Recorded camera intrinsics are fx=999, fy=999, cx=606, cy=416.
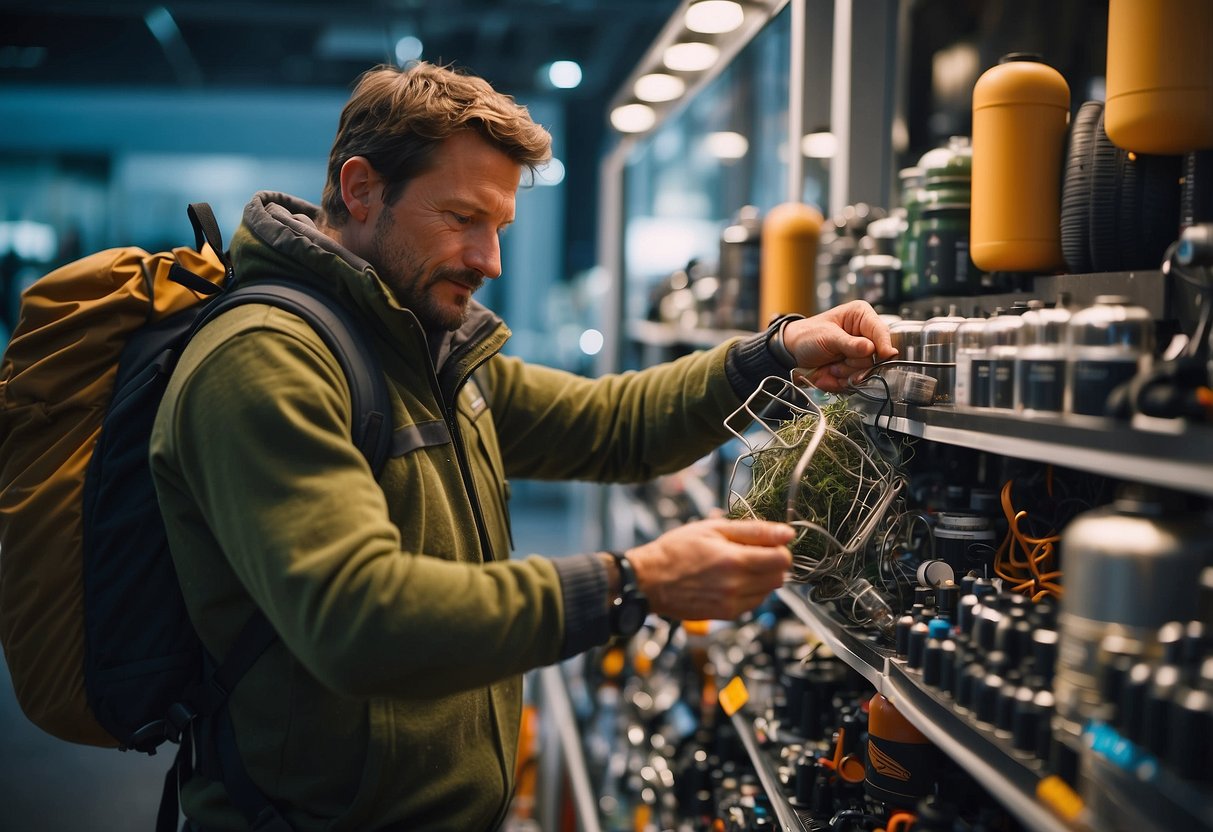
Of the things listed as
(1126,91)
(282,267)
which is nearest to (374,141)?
(282,267)

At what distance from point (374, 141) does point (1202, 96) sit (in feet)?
3.77

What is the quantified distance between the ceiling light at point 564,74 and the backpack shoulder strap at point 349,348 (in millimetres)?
6232

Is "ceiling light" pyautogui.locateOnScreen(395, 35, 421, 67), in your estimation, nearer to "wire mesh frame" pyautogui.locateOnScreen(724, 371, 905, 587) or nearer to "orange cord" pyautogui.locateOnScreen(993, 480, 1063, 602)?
"wire mesh frame" pyautogui.locateOnScreen(724, 371, 905, 587)

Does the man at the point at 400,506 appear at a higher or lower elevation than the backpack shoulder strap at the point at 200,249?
lower

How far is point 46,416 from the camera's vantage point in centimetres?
160

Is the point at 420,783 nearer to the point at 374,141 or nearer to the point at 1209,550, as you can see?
the point at 374,141

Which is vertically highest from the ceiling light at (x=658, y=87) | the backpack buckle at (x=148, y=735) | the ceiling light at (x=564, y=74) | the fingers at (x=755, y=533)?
the ceiling light at (x=564, y=74)

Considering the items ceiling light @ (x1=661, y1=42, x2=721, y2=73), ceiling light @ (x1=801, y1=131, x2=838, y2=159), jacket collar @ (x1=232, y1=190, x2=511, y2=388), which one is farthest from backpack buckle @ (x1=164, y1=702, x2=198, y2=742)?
ceiling light @ (x1=661, y1=42, x2=721, y2=73)

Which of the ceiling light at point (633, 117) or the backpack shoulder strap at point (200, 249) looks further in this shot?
the ceiling light at point (633, 117)

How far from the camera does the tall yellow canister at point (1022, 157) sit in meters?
1.44

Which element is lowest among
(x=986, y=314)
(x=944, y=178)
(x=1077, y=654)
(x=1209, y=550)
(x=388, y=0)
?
(x=1077, y=654)

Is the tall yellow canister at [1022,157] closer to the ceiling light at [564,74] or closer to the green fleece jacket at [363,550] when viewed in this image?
the green fleece jacket at [363,550]

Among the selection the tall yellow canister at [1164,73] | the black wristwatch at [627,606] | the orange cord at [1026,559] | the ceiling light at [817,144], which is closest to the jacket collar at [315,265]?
the black wristwatch at [627,606]

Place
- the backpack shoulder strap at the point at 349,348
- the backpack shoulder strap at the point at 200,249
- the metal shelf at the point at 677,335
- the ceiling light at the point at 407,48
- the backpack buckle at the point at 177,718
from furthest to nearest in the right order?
the ceiling light at the point at 407,48 < the metal shelf at the point at 677,335 < the backpack shoulder strap at the point at 200,249 < the backpack buckle at the point at 177,718 < the backpack shoulder strap at the point at 349,348
